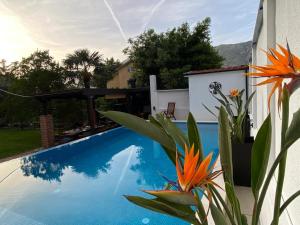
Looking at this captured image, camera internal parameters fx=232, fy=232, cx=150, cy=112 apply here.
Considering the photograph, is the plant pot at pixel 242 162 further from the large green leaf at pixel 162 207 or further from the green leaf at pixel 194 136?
the large green leaf at pixel 162 207

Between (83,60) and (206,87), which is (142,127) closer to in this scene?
(206,87)

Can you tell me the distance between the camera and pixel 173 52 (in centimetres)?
1609

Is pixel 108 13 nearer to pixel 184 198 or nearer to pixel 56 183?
pixel 56 183

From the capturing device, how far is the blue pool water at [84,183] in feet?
12.3

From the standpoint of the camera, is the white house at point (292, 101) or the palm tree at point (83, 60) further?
the palm tree at point (83, 60)

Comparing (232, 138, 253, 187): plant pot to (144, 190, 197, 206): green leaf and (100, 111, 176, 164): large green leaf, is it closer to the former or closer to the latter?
(100, 111, 176, 164): large green leaf

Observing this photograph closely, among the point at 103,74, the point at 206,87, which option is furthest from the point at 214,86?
the point at 103,74

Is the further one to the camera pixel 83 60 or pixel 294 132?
pixel 83 60

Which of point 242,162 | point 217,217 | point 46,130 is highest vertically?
point 217,217

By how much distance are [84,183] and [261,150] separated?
493 centimetres

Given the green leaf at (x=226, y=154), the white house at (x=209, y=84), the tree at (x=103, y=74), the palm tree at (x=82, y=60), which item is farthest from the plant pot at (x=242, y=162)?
the tree at (x=103, y=74)

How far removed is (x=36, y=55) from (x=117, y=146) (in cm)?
864

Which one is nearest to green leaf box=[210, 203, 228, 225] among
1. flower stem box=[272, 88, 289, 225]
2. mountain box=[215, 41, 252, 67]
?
flower stem box=[272, 88, 289, 225]

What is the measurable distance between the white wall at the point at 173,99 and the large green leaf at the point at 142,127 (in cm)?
1166
